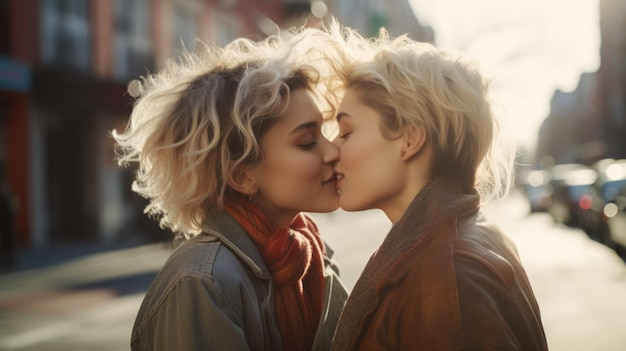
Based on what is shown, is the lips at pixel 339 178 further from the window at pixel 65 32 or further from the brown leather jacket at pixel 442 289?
the window at pixel 65 32

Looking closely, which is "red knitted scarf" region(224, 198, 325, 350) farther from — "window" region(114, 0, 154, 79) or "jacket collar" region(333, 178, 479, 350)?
"window" region(114, 0, 154, 79)

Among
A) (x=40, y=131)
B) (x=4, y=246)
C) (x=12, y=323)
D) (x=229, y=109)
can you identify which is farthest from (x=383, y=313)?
(x=40, y=131)

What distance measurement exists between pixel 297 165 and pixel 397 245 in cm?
73

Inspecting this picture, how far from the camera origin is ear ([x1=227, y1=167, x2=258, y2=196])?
8.55 feet

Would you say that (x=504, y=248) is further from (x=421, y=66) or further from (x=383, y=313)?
(x=421, y=66)

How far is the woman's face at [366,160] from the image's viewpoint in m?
2.32

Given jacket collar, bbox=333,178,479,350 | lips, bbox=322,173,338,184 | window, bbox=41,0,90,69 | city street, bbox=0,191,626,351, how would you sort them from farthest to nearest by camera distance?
window, bbox=41,0,90,69 < city street, bbox=0,191,626,351 < lips, bbox=322,173,338,184 < jacket collar, bbox=333,178,479,350

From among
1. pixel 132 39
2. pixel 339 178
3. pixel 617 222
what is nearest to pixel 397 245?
pixel 339 178

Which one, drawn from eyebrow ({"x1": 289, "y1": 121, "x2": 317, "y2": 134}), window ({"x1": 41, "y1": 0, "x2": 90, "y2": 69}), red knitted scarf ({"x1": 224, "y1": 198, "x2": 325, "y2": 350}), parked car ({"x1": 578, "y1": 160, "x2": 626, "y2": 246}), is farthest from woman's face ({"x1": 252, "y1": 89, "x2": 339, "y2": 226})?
window ({"x1": 41, "y1": 0, "x2": 90, "y2": 69})

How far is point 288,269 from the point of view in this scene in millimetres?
2430

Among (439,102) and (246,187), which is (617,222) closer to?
(246,187)

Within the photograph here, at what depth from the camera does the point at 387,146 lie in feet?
7.64

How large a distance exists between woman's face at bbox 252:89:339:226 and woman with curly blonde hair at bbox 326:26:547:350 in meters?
0.08

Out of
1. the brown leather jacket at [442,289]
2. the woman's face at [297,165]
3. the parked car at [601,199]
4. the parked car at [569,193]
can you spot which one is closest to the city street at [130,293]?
the parked car at [601,199]
